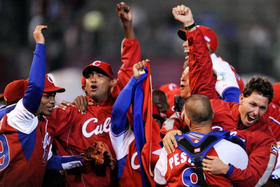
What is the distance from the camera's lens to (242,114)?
471 cm

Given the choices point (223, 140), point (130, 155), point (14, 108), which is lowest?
point (130, 155)

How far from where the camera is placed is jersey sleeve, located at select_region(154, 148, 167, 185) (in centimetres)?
414

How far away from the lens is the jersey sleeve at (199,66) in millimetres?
4957

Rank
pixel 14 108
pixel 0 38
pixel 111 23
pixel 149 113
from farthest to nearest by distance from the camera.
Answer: pixel 111 23, pixel 0 38, pixel 149 113, pixel 14 108

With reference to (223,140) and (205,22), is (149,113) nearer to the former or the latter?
(223,140)

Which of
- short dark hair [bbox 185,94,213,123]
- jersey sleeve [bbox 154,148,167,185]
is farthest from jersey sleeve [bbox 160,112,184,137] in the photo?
short dark hair [bbox 185,94,213,123]

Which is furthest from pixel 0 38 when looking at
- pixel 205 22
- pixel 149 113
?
pixel 149 113

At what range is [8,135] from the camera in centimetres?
418

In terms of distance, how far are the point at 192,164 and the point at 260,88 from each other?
1189 mm

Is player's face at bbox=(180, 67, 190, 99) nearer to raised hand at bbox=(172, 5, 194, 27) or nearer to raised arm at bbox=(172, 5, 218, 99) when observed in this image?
raised arm at bbox=(172, 5, 218, 99)

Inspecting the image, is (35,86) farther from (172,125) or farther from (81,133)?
(172,125)

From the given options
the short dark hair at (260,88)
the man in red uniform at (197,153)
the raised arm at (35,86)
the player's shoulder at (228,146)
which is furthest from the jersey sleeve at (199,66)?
the raised arm at (35,86)

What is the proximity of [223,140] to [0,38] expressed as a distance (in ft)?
29.6

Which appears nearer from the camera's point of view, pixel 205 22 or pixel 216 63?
pixel 216 63
